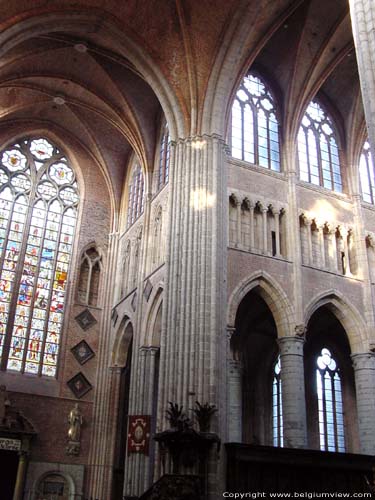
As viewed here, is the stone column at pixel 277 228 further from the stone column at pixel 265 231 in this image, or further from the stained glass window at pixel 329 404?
the stained glass window at pixel 329 404

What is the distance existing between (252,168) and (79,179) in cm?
925

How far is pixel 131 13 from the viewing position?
1908 cm

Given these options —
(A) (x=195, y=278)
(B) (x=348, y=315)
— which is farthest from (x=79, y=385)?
(B) (x=348, y=315)

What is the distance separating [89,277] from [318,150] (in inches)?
409

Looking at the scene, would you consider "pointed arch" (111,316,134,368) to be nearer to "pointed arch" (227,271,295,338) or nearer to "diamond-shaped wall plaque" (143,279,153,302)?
"diamond-shaped wall plaque" (143,279,153,302)

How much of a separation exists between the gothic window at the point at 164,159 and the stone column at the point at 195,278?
10.1 ft

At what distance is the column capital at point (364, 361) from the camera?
18.5 meters

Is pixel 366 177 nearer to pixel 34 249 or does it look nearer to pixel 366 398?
pixel 366 398

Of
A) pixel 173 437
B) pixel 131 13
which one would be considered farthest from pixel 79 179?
pixel 173 437

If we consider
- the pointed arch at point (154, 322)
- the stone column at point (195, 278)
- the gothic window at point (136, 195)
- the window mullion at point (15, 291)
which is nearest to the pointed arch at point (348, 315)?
the stone column at point (195, 278)

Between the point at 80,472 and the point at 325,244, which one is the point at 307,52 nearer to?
the point at 325,244

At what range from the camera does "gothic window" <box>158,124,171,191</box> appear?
2192cm

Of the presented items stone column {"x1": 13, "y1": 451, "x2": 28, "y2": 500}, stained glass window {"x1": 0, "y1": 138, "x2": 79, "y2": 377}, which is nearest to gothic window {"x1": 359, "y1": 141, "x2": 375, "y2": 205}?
stained glass window {"x1": 0, "y1": 138, "x2": 79, "y2": 377}

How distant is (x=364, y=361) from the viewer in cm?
1861
